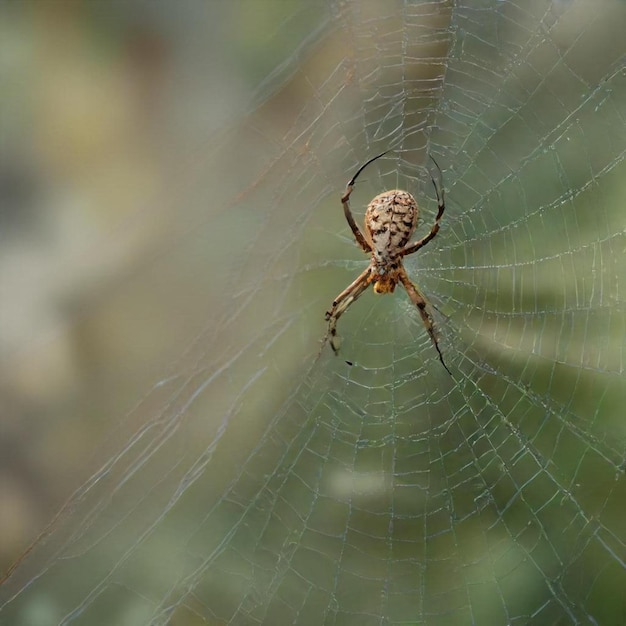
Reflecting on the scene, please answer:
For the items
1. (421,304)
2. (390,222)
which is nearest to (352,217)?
(390,222)

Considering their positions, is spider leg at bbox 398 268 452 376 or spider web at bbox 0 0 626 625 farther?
spider leg at bbox 398 268 452 376

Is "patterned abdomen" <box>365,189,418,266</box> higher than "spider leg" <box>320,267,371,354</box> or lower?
higher

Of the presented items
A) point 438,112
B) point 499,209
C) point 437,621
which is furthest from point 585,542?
point 438,112

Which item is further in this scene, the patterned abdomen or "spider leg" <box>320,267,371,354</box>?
"spider leg" <box>320,267,371,354</box>

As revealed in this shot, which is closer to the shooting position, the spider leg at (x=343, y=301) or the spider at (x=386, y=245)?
A: the spider at (x=386, y=245)

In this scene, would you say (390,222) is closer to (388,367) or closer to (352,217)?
(352,217)

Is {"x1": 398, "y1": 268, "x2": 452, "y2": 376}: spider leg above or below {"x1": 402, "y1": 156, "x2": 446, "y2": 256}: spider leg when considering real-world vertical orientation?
below

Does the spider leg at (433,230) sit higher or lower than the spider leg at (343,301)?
higher
